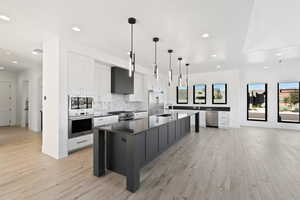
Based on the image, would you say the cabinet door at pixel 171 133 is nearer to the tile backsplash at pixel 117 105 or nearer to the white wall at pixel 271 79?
the tile backsplash at pixel 117 105

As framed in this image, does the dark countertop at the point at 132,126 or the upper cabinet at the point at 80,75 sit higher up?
the upper cabinet at the point at 80,75

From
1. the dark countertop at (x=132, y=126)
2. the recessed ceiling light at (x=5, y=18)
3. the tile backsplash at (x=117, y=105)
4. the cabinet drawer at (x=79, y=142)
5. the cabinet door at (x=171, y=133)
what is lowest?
the cabinet drawer at (x=79, y=142)

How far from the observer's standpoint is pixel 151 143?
261cm

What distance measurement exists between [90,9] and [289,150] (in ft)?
18.3

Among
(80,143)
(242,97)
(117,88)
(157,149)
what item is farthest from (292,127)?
(80,143)

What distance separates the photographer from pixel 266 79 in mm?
6953

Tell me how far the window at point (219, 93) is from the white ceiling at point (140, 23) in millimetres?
3171

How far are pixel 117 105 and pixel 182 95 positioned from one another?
13.4 ft

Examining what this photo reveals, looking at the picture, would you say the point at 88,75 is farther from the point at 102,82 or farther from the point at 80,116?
the point at 80,116

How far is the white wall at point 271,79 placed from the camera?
649cm

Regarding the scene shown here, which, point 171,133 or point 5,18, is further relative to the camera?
point 171,133

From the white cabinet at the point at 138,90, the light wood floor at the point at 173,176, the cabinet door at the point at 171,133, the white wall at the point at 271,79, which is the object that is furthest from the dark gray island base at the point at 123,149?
the white wall at the point at 271,79

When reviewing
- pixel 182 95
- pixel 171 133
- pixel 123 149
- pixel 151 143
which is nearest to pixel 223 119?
pixel 182 95

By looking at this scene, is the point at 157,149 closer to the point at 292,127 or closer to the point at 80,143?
the point at 80,143
